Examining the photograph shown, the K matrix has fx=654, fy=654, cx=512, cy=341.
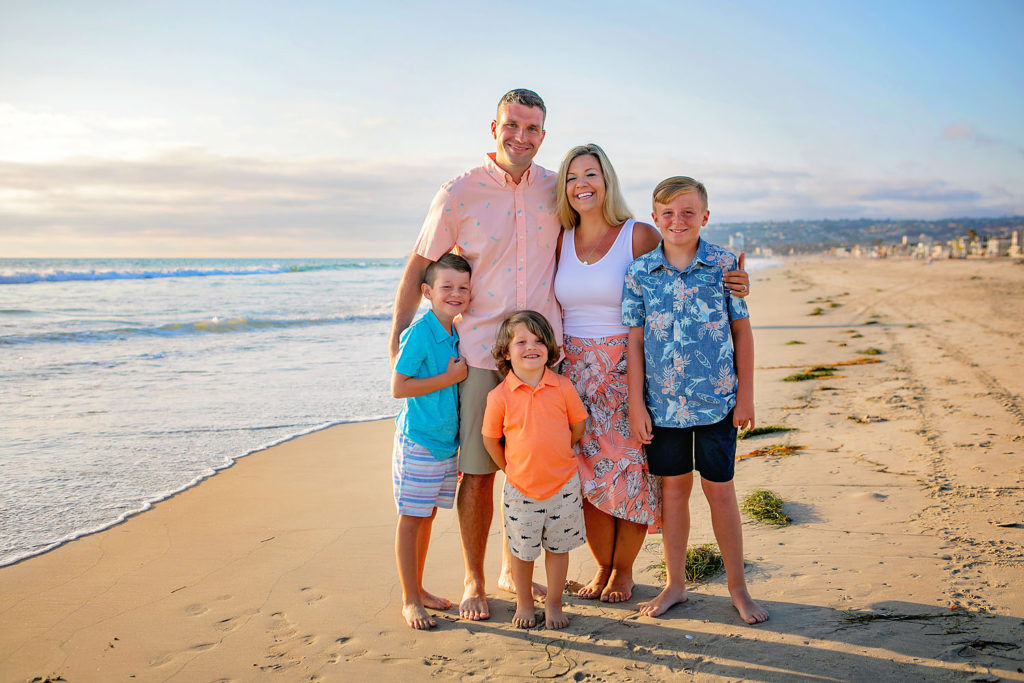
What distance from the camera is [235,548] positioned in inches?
151

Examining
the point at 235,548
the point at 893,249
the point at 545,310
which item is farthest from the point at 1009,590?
the point at 893,249

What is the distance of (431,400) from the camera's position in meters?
3.18

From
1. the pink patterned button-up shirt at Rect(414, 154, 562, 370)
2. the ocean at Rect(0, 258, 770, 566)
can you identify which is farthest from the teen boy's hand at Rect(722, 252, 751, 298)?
the ocean at Rect(0, 258, 770, 566)

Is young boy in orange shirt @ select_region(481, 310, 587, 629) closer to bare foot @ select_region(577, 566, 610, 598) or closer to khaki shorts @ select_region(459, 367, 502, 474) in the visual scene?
khaki shorts @ select_region(459, 367, 502, 474)

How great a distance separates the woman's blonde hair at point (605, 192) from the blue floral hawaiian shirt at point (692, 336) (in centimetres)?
37

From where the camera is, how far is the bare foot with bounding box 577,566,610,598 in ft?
10.8

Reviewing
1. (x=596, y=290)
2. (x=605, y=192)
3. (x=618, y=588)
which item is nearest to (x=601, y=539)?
(x=618, y=588)

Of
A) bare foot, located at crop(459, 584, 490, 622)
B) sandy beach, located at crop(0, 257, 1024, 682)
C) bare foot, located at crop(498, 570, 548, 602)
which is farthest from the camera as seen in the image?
bare foot, located at crop(498, 570, 548, 602)

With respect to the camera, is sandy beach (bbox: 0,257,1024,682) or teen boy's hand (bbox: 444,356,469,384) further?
teen boy's hand (bbox: 444,356,469,384)

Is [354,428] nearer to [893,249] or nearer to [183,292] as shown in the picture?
[183,292]

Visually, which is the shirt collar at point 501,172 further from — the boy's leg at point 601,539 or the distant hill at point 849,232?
the distant hill at point 849,232

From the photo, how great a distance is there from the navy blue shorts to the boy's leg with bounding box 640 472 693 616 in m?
0.06

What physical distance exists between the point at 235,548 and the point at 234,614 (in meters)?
0.82

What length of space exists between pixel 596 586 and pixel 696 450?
0.88m
